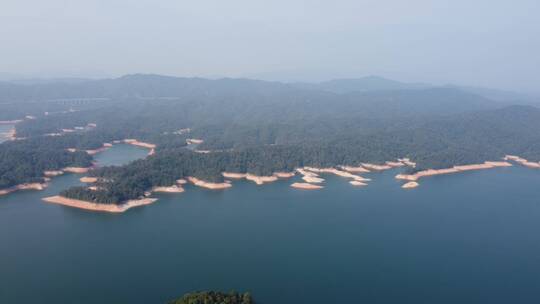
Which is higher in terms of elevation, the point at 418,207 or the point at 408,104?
the point at 408,104

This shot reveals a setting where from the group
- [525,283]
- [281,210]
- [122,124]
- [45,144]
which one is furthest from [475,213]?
[122,124]

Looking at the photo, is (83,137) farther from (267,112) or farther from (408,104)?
(408,104)

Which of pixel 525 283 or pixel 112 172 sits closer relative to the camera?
pixel 525 283

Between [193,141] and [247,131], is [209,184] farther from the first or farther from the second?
[247,131]

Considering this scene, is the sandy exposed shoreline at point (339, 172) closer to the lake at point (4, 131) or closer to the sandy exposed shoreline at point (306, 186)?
the sandy exposed shoreline at point (306, 186)

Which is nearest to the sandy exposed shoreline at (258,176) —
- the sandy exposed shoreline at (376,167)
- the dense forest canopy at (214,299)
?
the sandy exposed shoreline at (376,167)
